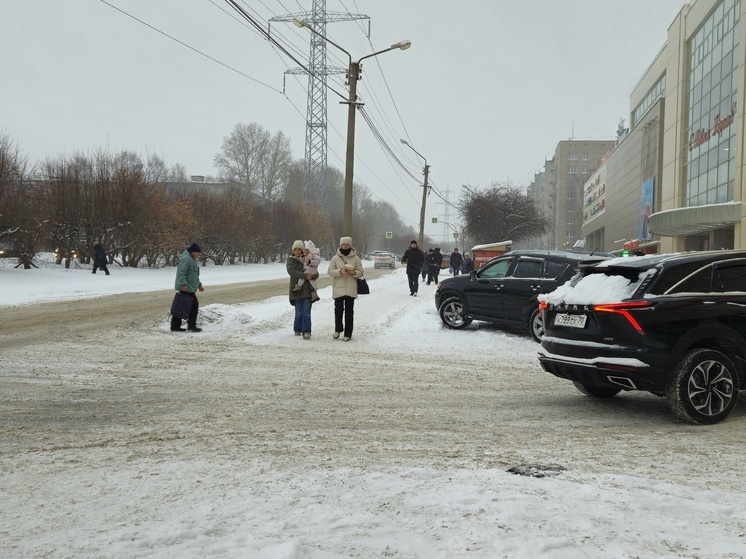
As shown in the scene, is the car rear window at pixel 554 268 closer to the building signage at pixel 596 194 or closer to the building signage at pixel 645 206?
the building signage at pixel 645 206

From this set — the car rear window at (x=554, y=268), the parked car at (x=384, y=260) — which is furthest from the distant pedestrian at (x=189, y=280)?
the parked car at (x=384, y=260)

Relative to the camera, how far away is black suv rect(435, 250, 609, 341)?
38.2 feet

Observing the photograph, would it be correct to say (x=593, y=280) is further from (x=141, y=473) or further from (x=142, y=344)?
(x=142, y=344)

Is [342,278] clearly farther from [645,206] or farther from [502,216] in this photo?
[645,206]

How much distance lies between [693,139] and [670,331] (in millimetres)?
42574

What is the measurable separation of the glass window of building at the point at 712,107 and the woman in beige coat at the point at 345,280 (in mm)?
31726

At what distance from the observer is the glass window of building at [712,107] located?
35.8 meters

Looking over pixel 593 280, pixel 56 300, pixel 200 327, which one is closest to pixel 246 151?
pixel 56 300

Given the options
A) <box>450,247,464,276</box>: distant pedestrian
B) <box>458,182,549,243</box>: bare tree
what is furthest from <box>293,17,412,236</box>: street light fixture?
<box>458,182,549,243</box>: bare tree

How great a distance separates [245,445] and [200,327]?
26.5 feet

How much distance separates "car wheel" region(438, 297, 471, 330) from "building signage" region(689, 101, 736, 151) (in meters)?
30.1

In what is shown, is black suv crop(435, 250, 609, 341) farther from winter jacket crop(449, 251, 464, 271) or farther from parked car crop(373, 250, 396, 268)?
parked car crop(373, 250, 396, 268)

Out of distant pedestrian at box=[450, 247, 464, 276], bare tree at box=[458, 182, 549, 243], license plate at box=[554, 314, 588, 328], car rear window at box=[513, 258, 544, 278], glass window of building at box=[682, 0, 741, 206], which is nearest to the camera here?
license plate at box=[554, 314, 588, 328]

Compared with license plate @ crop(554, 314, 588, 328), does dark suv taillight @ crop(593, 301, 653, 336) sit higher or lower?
higher
